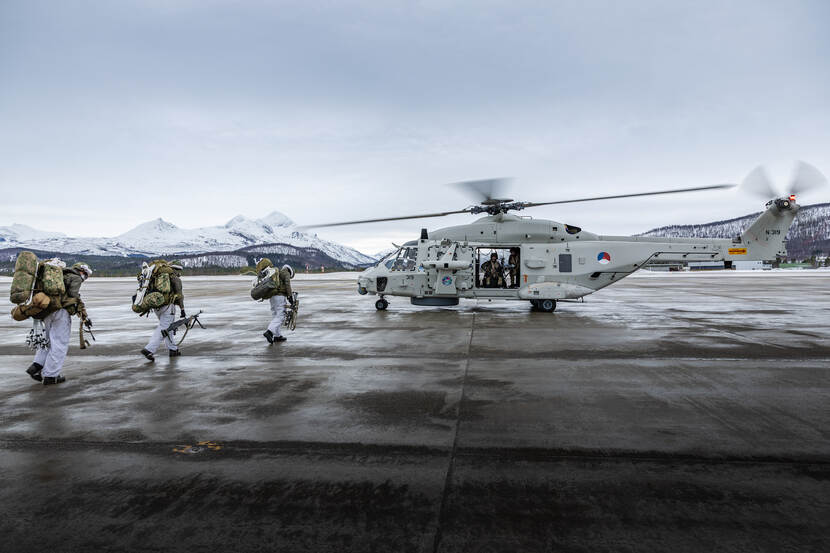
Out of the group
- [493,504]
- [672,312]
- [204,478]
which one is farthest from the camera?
[672,312]

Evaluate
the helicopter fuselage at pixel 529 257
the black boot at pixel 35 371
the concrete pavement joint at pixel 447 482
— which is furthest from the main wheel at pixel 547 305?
the black boot at pixel 35 371

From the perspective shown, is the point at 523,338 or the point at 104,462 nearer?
the point at 104,462

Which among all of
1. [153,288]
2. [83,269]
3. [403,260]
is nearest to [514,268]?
[403,260]

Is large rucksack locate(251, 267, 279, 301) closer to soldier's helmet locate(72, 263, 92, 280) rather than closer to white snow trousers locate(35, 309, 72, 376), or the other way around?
soldier's helmet locate(72, 263, 92, 280)

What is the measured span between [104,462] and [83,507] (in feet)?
2.39

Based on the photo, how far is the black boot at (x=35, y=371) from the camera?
5990 mm

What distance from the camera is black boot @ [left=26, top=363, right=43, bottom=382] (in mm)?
5990

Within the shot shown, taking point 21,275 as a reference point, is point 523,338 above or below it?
below

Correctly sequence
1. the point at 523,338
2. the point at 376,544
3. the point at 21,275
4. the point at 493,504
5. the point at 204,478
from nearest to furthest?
the point at 376,544 < the point at 493,504 < the point at 204,478 < the point at 21,275 < the point at 523,338

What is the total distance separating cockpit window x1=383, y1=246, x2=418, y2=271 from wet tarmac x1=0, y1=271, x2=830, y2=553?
7888 millimetres

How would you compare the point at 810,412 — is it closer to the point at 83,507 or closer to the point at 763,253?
the point at 83,507

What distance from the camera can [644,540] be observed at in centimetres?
251

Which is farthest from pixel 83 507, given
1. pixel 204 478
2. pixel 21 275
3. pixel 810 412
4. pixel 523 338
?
pixel 523 338

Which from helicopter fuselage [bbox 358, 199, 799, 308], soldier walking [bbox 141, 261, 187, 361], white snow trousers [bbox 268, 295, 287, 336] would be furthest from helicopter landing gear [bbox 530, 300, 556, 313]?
soldier walking [bbox 141, 261, 187, 361]
